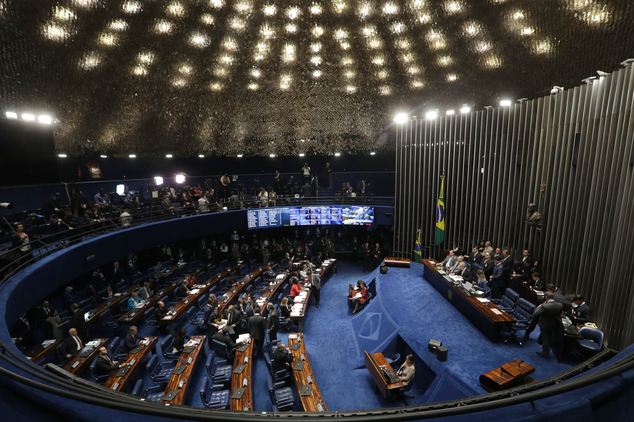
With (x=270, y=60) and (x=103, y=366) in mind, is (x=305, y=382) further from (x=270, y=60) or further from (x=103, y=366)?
(x=270, y=60)

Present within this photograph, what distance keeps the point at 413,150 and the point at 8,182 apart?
15894 millimetres

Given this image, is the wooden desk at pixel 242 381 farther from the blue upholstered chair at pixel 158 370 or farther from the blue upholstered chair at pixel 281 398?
the blue upholstered chair at pixel 158 370

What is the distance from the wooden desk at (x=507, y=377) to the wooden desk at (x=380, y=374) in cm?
165

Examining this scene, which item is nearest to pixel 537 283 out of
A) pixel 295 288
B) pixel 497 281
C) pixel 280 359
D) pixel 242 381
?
pixel 497 281

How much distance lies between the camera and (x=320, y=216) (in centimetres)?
1708

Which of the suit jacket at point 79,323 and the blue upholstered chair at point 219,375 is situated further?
the suit jacket at point 79,323

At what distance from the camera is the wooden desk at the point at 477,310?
724 cm

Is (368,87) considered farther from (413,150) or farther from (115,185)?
(115,185)

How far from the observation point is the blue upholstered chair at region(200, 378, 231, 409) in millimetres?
6149

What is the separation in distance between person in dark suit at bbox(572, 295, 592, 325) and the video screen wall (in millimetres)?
10462

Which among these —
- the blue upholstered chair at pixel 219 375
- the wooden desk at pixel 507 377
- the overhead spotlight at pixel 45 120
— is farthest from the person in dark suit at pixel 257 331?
the overhead spotlight at pixel 45 120

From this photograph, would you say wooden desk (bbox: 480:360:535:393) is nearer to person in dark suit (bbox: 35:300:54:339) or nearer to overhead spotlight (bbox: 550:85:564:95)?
overhead spotlight (bbox: 550:85:564:95)

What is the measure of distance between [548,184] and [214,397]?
10.7m

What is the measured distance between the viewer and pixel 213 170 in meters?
20.9
